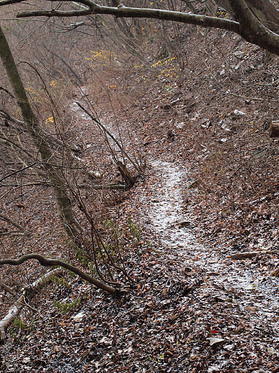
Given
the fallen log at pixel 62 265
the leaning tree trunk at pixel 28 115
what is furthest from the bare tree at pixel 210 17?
the fallen log at pixel 62 265

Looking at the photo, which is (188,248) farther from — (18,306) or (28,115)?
(28,115)

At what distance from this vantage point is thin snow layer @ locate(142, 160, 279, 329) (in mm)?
3822

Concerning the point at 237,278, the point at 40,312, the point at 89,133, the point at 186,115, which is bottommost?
the point at 237,278

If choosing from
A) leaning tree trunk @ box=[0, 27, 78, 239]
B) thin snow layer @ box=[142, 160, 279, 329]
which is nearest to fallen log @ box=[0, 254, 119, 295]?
thin snow layer @ box=[142, 160, 279, 329]

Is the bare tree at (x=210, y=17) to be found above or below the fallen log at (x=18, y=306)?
above

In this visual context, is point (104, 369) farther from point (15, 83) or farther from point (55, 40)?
point (55, 40)

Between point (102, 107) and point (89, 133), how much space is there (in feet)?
10.5

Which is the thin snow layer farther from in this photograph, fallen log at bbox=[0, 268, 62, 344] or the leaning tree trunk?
fallen log at bbox=[0, 268, 62, 344]

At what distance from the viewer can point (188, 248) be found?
18.0ft

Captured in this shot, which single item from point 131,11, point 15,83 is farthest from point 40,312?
point 131,11

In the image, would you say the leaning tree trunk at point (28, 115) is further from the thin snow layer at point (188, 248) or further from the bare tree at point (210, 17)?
the bare tree at point (210, 17)

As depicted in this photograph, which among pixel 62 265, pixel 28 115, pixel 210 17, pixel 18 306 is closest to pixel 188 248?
pixel 62 265

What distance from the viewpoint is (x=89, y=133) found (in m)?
14.1

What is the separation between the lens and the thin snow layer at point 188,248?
Result: 3.82 meters
